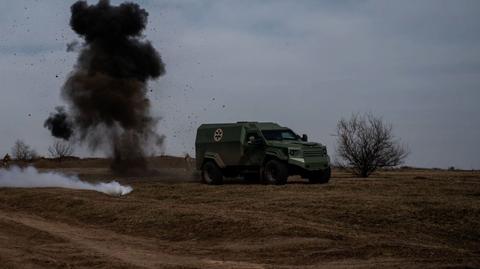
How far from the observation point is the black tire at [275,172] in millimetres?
21266

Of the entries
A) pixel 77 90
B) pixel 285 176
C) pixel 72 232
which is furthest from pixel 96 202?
pixel 77 90

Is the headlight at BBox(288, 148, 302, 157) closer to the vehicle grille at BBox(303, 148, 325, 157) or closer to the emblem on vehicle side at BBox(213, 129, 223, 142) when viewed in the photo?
the vehicle grille at BBox(303, 148, 325, 157)

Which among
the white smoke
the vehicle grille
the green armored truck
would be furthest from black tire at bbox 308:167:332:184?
the white smoke

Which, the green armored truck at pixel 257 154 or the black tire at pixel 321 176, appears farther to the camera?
the black tire at pixel 321 176

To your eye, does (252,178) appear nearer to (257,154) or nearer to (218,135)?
(257,154)

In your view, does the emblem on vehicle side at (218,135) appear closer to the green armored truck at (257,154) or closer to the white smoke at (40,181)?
the green armored truck at (257,154)

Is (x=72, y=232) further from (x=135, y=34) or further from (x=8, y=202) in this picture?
(x=135, y=34)

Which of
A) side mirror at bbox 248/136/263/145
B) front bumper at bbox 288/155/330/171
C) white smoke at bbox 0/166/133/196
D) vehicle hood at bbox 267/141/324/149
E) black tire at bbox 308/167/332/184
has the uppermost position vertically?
side mirror at bbox 248/136/263/145

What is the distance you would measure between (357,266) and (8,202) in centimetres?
1340

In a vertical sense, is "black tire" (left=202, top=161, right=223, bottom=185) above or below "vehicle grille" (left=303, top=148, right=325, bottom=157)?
below

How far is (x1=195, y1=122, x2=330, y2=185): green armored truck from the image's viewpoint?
21391mm

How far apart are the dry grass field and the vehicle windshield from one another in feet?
11.6

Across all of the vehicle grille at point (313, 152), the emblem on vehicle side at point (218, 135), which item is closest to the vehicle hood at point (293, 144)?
the vehicle grille at point (313, 152)

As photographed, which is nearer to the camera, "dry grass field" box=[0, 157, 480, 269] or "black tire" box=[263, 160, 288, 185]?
"dry grass field" box=[0, 157, 480, 269]
